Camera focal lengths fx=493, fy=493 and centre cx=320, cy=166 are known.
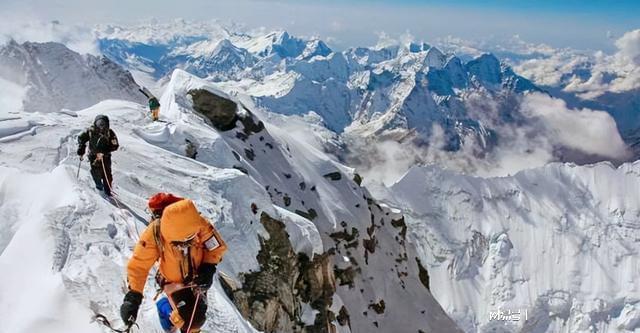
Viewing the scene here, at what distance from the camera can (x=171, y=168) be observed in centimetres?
2845

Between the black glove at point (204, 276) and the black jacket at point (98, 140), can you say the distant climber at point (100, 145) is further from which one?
the black glove at point (204, 276)

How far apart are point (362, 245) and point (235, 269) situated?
38255 millimetres

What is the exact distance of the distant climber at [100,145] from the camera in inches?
690

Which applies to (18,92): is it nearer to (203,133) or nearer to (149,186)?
(203,133)

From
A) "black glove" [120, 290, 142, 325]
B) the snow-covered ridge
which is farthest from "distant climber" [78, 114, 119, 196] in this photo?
the snow-covered ridge

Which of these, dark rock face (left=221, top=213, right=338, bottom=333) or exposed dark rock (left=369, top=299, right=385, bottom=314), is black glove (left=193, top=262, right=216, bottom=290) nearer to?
dark rock face (left=221, top=213, right=338, bottom=333)

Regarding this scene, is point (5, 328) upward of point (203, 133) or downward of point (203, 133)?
upward

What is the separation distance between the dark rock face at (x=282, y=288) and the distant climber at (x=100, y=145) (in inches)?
Result: 244

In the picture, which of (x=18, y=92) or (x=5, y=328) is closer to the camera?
(x=5, y=328)

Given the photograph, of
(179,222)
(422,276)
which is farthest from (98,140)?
(422,276)

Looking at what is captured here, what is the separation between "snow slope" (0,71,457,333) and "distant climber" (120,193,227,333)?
2.60 meters

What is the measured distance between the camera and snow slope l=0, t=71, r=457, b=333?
39.5 ft

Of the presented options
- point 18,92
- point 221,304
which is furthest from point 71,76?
point 221,304

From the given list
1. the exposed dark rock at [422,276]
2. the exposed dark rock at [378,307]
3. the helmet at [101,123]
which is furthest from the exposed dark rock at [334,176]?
the helmet at [101,123]
